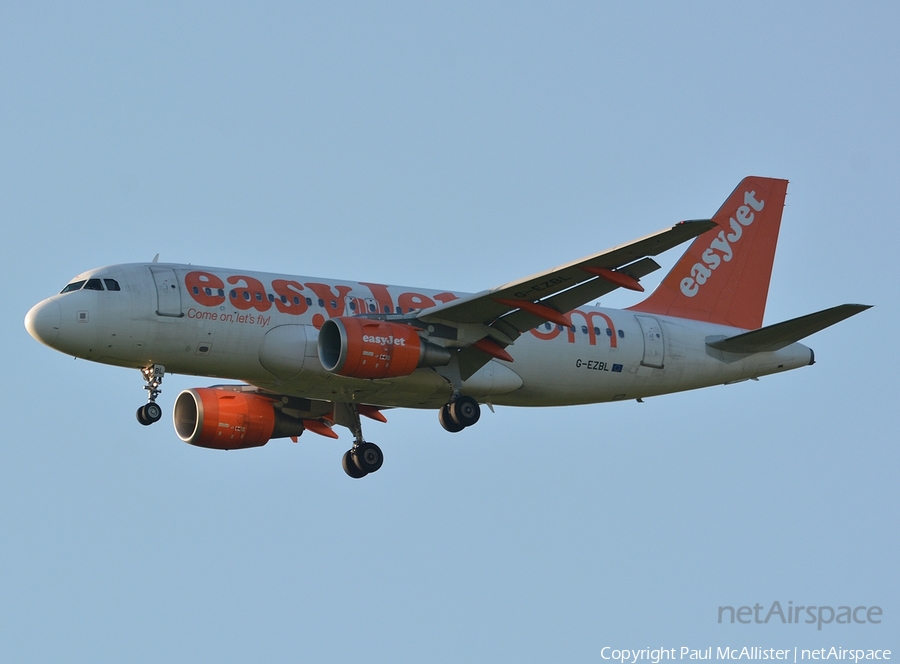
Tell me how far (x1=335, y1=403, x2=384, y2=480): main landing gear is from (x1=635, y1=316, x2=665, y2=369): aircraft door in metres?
8.53

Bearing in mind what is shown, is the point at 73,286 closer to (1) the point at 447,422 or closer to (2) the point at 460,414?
(1) the point at 447,422

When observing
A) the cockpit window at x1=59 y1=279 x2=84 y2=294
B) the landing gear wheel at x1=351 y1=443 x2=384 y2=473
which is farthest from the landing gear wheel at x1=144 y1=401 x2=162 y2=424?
the landing gear wheel at x1=351 y1=443 x2=384 y2=473

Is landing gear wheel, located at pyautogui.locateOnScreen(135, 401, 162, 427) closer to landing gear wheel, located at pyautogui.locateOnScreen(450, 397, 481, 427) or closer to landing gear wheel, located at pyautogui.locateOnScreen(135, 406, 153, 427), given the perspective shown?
landing gear wheel, located at pyautogui.locateOnScreen(135, 406, 153, 427)

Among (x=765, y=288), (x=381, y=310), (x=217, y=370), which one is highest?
(x=765, y=288)

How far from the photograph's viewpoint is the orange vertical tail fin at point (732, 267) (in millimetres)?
46719

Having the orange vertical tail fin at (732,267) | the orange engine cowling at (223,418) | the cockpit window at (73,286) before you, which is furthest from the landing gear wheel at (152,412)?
the orange vertical tail fin at (732,267)

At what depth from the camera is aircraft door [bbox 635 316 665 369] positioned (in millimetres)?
43906

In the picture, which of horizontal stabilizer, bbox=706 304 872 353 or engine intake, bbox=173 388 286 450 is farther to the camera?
engine intake, bbox=173 388 286 450

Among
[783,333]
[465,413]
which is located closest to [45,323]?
[465,413]

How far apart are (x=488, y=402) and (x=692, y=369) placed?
22.1ft

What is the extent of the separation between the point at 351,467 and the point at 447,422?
495 cm

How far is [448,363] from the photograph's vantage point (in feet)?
132

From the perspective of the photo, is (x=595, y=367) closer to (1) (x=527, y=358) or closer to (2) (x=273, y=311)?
(1) (x=527, y=358)

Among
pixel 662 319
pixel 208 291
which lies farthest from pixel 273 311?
pixel 662 319
